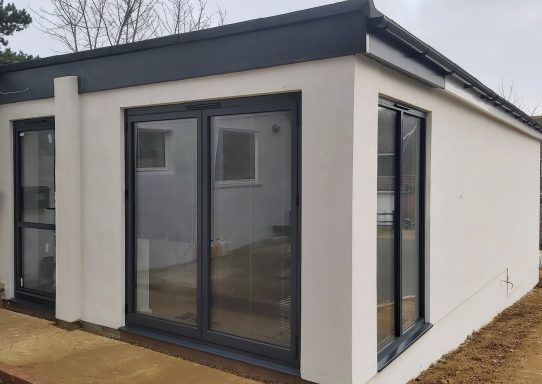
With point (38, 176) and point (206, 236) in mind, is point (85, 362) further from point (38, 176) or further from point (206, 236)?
point (38, 176)

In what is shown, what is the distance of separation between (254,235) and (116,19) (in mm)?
13390

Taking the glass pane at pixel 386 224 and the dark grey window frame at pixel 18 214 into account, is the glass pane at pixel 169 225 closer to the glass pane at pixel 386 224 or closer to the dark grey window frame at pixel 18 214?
the glass pane at pixel 386 224

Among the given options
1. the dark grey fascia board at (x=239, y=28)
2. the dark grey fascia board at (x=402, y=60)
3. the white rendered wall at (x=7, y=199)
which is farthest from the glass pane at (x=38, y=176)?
the dark grey fascia board at (x=402, y=60)

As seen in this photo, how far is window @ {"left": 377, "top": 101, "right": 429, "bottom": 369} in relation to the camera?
14.0ft

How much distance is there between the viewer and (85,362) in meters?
4.37

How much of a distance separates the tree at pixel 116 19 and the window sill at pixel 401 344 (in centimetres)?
1285

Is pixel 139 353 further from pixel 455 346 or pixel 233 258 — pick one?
pixel 455 346

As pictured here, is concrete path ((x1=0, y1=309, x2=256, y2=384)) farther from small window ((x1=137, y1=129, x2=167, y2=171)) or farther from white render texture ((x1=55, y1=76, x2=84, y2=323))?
small window ((x1=137, y1=129, x2=167, y2=171))

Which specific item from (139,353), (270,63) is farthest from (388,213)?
(139,353)

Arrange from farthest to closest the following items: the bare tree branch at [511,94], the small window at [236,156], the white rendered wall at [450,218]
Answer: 1. the bare tree branch at [511,94]
2. the small window at [236,156]
3. the white rendered wall at [450,218]

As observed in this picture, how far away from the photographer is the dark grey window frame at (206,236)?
3883 mm

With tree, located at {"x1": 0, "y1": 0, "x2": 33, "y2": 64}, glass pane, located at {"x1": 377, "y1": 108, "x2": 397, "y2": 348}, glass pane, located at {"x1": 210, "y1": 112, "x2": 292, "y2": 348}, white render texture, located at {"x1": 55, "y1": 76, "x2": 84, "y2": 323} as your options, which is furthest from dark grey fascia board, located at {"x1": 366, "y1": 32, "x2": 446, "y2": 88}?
tree, located at {"x1": 0, "y1": 0, "x2": 33, "y2": 64}

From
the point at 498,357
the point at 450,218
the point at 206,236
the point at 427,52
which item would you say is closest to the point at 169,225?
the point at 206,236

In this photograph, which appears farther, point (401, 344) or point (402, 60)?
point (401, 344)
